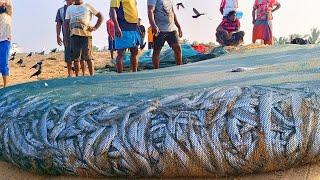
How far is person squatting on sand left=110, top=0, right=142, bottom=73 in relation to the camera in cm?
620

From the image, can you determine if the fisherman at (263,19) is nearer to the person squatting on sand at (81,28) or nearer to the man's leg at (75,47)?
the person squatting on sand at (81,28)

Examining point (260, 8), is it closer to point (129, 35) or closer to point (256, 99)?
point (129, 35)

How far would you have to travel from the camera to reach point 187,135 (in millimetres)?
2229

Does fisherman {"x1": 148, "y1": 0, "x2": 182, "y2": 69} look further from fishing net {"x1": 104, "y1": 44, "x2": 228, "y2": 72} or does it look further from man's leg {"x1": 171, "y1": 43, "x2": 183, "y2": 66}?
fishing net {"x1": 104, "y1": 44, "x2": 228, "y2": 72}

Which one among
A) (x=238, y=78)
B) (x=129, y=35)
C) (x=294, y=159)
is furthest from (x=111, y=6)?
(x=294, y=159)

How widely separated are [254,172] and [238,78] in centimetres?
82

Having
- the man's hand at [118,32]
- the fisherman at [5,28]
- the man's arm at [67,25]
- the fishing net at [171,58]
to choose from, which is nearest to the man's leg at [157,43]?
the man's hand at [118,32]

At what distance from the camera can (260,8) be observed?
30.5ft

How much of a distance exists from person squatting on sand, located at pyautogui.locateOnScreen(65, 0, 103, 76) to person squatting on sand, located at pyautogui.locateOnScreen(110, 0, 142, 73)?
1.52ft

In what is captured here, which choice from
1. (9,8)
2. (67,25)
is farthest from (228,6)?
(9,8)

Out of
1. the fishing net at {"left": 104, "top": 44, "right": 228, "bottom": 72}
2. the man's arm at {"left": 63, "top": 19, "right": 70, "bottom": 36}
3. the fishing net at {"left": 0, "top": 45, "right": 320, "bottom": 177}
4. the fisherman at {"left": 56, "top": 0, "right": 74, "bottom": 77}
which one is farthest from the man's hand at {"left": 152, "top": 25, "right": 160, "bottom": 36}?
the fishing net at {"left": 0, "top": 45, "right": 320, "bottom": 177}

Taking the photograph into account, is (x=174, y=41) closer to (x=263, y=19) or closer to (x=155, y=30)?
(x=155, y=30)

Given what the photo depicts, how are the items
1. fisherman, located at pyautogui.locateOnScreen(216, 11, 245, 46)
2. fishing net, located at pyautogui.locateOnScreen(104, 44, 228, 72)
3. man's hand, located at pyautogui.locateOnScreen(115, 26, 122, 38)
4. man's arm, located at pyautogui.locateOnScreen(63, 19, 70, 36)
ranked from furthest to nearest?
fisherman, located at pyautogui.locateOnScreen(216, 11, 245, 46), fishing net, located at pyautogui.locateOnScreen(104, 44, 228, 72), man's arm, located at pyautogui.locateOnScreen(63, 19, 70, 36), man's hand, located at pyautogui.locateOnScreen(115, 26, 122, 38)

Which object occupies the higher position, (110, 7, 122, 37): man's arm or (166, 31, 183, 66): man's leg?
(110, 7, 122, 37): man's arm
